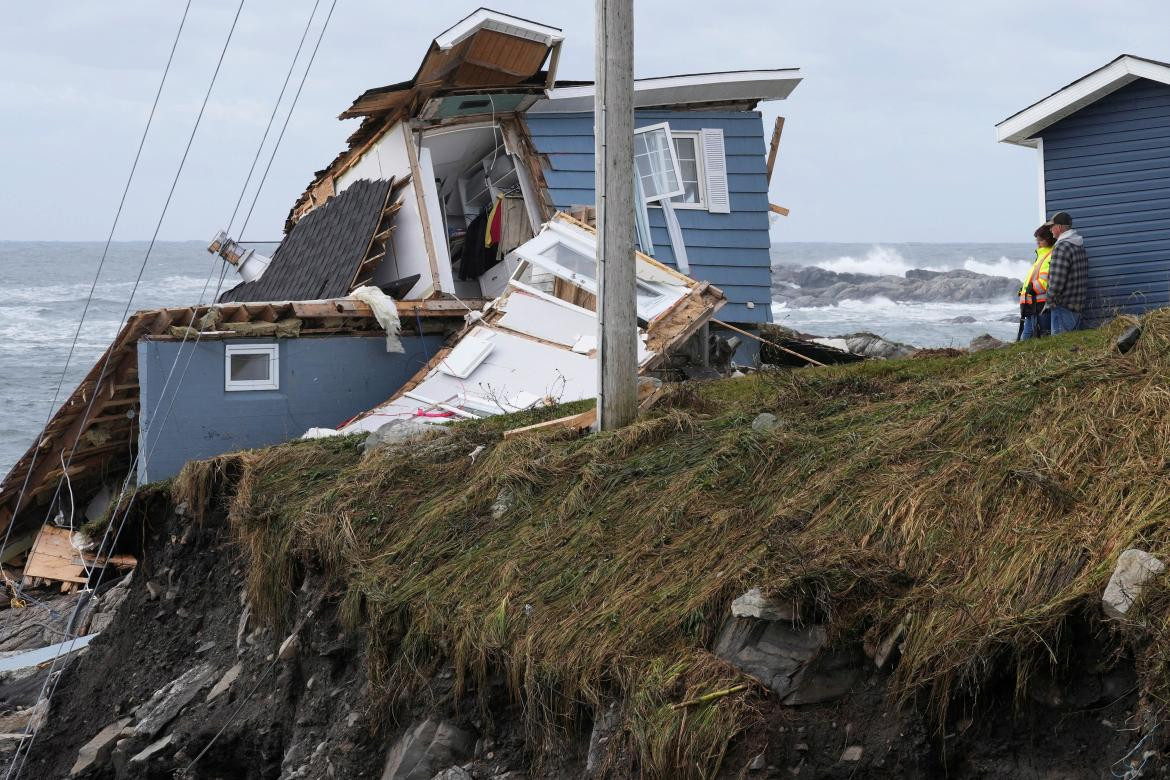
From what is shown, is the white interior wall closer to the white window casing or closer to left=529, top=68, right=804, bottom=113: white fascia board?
left=529, top=68, right=804, bottom=113: white fascia board

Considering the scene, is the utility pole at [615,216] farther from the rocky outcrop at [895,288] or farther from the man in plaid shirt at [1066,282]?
the rocky outcrop at [895,288]

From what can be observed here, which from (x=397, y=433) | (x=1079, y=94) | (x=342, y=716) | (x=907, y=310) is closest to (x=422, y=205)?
(x=397, y=433)

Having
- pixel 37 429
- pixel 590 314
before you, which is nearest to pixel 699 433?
pixel 590 314

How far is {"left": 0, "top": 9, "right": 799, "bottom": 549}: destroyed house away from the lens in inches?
547

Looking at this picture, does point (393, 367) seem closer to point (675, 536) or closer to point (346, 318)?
point (346, 318)

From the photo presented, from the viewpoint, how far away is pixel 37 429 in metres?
29.5

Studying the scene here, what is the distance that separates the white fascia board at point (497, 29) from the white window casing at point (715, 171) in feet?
8.92

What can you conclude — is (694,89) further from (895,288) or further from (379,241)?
(895,288)

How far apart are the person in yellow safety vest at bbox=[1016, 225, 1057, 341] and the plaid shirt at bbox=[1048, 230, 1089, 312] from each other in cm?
28

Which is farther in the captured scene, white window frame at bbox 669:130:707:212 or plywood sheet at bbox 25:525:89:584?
white window frame at bbox 669:130:707:212

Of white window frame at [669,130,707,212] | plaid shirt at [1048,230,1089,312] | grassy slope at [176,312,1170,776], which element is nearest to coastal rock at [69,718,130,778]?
grassy slope at [176,312,1170,776]

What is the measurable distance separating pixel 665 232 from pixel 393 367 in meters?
4.52

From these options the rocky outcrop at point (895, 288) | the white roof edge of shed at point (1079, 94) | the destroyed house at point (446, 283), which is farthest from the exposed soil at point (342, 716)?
the rocky outcrop at point (895, 288)

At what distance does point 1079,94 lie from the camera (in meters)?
15.5
